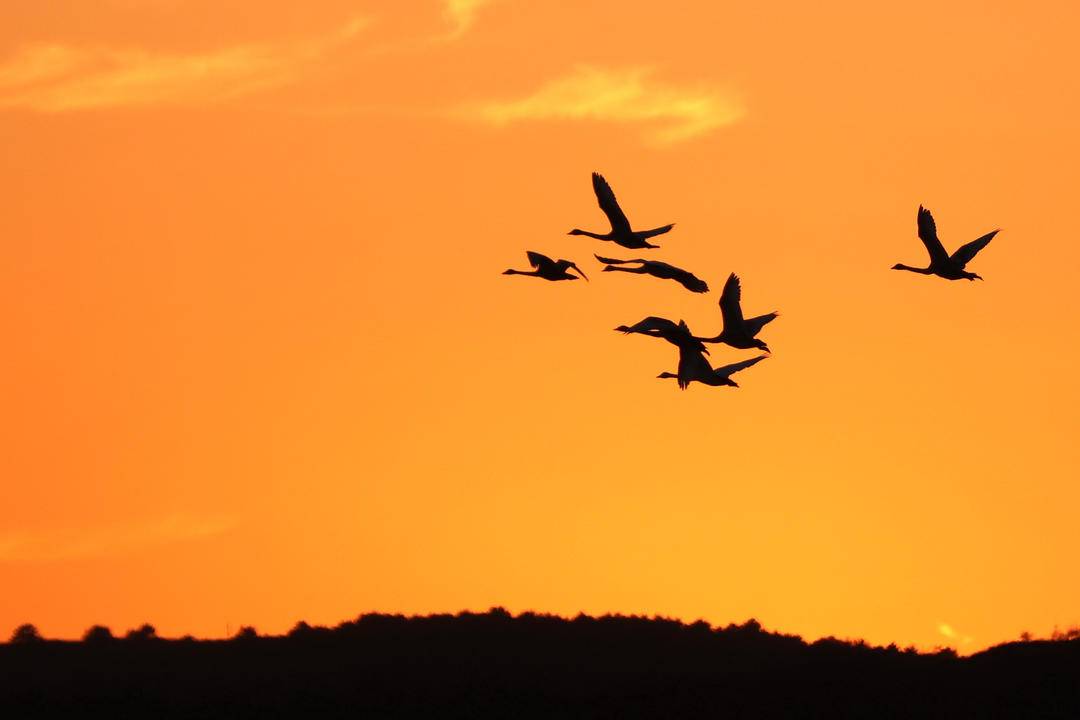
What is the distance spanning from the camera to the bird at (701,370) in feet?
170

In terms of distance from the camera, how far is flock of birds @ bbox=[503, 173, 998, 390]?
5172 cm

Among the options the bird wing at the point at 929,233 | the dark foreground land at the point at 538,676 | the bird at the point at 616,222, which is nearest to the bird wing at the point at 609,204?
the bird at the point at 616,222

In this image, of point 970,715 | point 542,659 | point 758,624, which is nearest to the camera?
point 970,715

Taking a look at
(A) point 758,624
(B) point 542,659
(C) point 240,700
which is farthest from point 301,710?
(A) point 758,624

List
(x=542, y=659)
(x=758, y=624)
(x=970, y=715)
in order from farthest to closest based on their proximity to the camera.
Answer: (x=758, y=624)
(x=542, y=659)
(x=970, y=715)

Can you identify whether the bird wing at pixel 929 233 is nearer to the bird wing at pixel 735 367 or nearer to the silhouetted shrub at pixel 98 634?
the bird wing at pixel 735 367

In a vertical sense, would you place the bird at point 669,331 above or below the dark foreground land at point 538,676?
above

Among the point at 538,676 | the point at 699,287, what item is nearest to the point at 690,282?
the point at 699,287

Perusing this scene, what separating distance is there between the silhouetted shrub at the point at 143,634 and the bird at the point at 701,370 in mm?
17698

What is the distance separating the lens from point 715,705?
56.9 m

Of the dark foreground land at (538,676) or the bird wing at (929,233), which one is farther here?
the dark foreground land at (538,676)

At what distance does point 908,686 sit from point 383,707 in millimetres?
11081

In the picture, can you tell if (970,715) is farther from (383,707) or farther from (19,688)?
(19,688)

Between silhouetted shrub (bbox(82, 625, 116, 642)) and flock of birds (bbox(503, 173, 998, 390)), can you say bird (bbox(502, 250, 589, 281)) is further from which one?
silhouetted shrub (bbox(82, 625, 116, 642))
